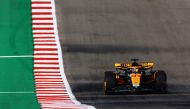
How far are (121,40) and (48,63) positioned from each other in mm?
2997

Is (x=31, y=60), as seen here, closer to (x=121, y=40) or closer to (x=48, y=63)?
(x=48, y=63)

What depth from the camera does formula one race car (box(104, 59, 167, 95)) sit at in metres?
15.3

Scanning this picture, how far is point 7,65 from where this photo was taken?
18094mm

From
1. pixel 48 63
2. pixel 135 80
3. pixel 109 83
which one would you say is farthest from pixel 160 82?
pixel 48 63

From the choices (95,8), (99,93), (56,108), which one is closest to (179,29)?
(95,8)

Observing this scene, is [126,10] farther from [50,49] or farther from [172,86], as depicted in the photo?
[172,86]

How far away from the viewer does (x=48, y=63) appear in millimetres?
18344

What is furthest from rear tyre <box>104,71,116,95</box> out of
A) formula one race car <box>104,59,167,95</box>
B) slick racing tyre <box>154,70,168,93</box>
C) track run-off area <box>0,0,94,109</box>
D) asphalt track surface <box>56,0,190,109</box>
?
slick racing tyre <box>154,70,168,93</box>

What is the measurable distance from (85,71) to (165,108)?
5.70 meters

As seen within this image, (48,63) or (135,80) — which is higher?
(48,63)

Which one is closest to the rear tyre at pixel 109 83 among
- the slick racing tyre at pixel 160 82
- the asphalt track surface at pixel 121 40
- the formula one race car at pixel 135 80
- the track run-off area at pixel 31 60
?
the formula one race car at pixel 135 80

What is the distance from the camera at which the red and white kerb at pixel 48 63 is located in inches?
572

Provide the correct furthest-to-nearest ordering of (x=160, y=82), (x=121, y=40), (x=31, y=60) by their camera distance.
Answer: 1. (x=121, y=40)
2. (x=31, y=60)
3. (x=160, y=82)

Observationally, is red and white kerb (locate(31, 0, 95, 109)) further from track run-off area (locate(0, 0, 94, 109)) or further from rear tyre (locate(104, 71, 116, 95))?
rear tyre (locate(104, 71, 116, 95))
